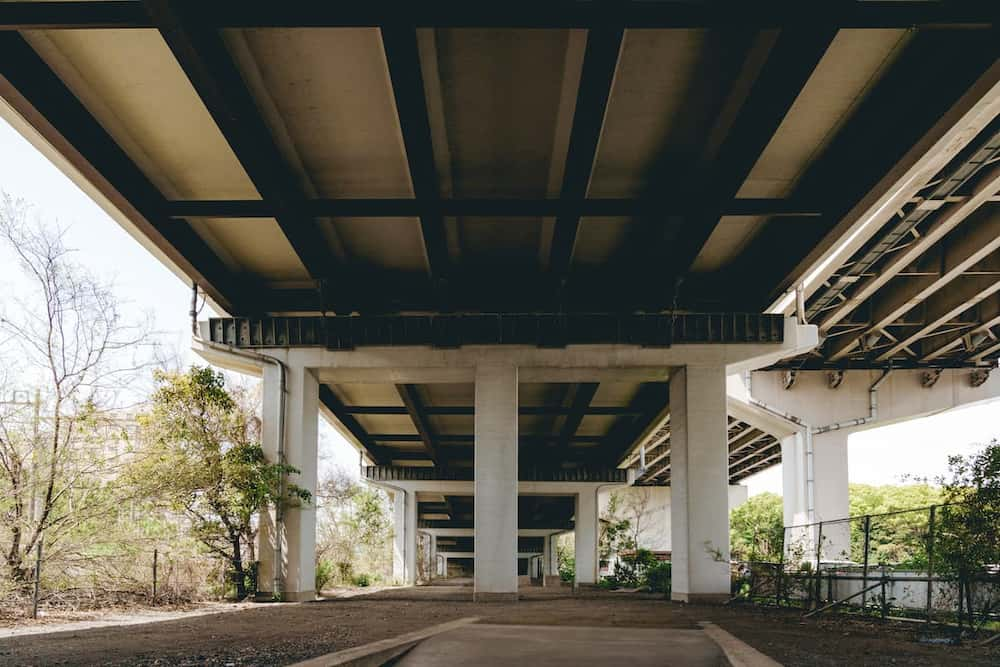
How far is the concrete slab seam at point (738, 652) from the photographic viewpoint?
9.79 m

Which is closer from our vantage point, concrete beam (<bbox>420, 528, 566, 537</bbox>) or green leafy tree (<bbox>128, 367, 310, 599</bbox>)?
green leafy tree (<bbox>128, 367, 310, 599</bbox>)

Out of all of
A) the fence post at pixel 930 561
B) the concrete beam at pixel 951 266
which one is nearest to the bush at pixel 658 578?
the concrete beam at pixel 951 266

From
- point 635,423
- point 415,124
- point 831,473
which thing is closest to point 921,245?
point 415,124

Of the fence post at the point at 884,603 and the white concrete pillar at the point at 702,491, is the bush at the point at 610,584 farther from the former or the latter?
the fence post at the point at 884,603

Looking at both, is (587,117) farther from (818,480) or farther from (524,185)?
(818,480)

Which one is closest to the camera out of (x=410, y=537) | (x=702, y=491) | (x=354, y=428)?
(x=702, y=491)

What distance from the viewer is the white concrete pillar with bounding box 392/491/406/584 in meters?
53.0

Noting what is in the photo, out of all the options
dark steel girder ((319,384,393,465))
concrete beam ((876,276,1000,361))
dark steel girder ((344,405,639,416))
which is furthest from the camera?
dark steel girder ((344,405,639,416))

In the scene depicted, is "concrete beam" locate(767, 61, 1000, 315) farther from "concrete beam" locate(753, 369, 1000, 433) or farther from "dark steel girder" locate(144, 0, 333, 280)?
"concrete beam" locate(753, 369, 1000, 433)

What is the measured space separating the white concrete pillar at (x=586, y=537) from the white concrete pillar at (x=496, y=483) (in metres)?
26.7

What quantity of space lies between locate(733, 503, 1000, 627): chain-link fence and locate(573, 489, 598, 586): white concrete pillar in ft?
87.7

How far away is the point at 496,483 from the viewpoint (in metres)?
26.0

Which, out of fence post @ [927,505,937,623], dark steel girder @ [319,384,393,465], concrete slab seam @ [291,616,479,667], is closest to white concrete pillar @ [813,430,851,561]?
dark steel girder @ [319,384,393,465]

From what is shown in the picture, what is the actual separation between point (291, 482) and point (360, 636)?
13387mm
